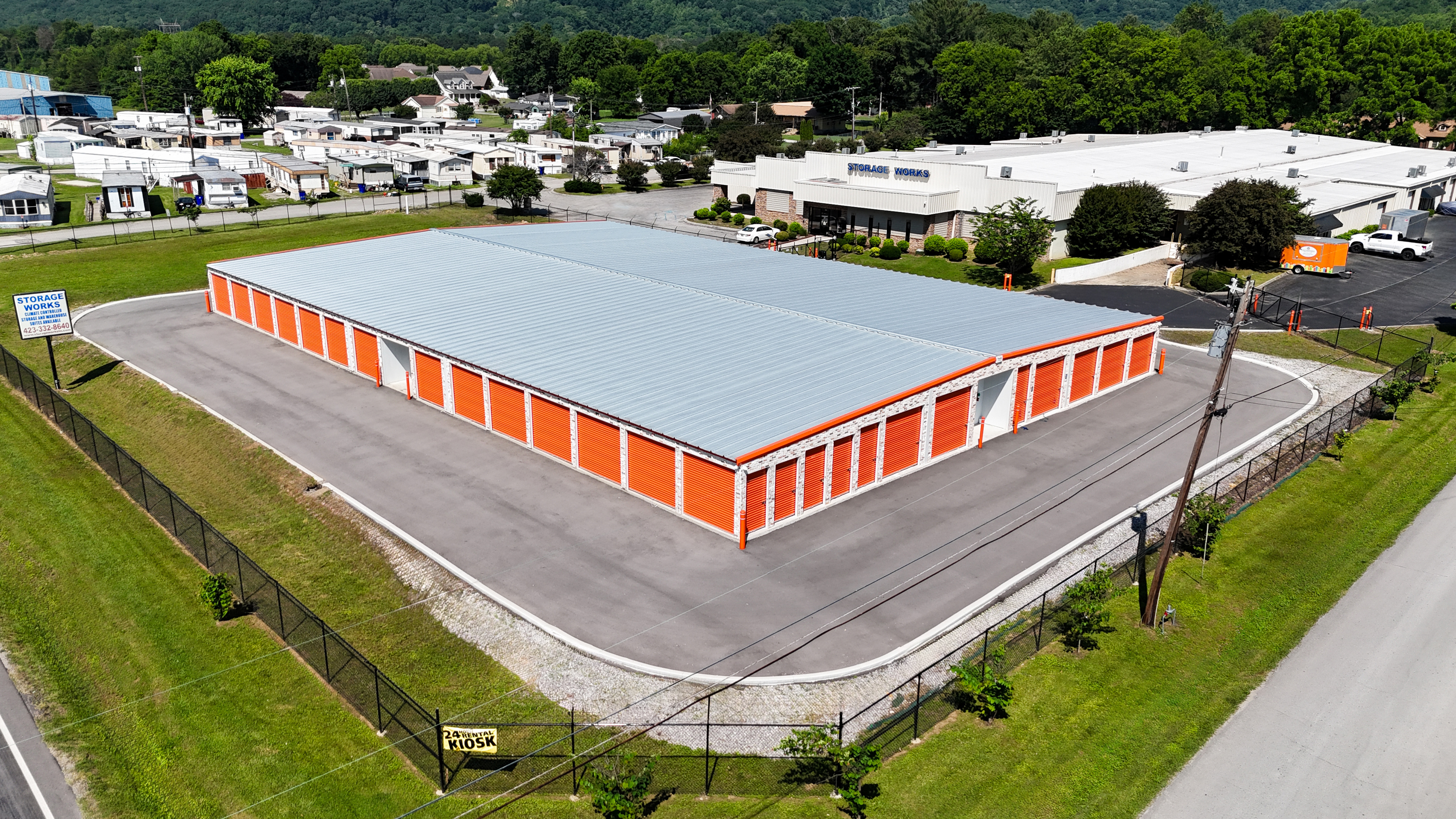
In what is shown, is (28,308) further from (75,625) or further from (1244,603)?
(1244,603)

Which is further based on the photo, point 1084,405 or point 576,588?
point 1084,405

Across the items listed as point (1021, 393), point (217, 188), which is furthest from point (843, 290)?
point (217, 188)

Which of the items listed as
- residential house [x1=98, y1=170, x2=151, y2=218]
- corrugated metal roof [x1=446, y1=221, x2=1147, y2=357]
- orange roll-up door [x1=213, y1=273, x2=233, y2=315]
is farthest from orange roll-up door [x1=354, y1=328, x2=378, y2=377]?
residential house [x1=98, y1=170, x2=151, y2=218]

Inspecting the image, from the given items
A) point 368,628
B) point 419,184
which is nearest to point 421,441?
point 368,628

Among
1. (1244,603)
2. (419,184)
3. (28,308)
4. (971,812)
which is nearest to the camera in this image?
(971,812)

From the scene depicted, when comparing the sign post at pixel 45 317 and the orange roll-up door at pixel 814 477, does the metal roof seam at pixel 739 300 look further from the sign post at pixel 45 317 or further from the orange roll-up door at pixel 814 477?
the sign post at pixel 45 317

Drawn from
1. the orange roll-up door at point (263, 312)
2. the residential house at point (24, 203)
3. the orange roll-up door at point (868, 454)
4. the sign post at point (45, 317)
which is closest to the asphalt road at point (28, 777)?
the orange roll-up door at point (868, 454)
